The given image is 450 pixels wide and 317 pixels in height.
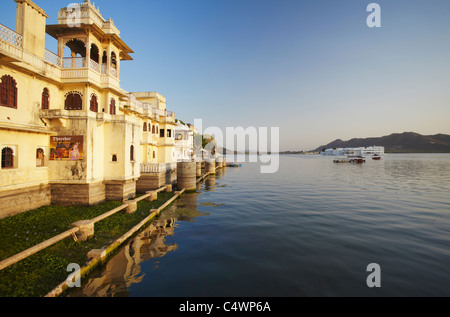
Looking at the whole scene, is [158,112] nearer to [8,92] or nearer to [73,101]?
[73,101]

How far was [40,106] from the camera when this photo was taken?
15.1 metres

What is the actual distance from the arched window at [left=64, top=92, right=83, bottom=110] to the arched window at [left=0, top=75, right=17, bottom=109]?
366cm

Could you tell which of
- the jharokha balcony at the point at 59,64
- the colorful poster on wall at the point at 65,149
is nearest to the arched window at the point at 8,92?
the jharokha balcony at the point at 59,64

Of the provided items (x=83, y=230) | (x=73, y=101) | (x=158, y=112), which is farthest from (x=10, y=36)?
(x=158, y=112)

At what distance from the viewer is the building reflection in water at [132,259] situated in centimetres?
748

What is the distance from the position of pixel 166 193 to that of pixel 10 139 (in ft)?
45.1

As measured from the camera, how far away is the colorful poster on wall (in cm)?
1584

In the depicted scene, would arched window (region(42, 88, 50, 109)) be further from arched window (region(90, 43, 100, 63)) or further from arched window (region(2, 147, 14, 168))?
arched window (region(90, 43, 100, 63))

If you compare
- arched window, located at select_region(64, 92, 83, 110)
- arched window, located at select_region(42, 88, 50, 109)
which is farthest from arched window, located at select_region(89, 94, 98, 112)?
arched window, located at select_region(42, 88, 50, 109)

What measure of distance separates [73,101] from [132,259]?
14.3 metres

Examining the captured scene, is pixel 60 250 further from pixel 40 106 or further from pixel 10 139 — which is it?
pixel 40 106

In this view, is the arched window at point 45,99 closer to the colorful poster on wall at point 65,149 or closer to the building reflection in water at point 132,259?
the colorful poster on wall at point 65,149

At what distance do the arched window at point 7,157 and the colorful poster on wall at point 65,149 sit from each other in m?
2.68

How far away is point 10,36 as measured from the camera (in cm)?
1288
